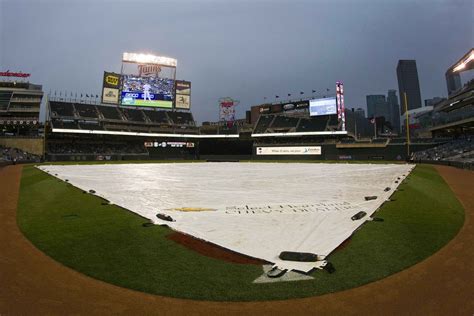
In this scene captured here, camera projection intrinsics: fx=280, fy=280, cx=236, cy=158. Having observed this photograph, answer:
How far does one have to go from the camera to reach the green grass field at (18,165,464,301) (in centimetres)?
420

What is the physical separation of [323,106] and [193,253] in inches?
2785

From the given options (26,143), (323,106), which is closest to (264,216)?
(323,106)

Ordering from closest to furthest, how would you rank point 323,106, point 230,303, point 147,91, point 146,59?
point 230,303
point 323,106
point 147,91
point 146,59

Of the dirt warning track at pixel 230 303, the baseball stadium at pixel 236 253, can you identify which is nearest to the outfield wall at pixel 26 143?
the baseball stadium at pixel 236 253

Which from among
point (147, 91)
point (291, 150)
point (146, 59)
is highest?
point (146, 59)

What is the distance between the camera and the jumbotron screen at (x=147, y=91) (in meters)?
73.1

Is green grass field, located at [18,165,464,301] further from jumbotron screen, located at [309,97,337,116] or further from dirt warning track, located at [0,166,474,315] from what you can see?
jumbotron screen, located at [309,97,337,116]

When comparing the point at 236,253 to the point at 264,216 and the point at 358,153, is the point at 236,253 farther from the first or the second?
the point at 358,153

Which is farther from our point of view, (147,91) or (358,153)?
(147,91)

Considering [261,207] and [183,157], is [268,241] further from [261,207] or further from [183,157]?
[183,157]

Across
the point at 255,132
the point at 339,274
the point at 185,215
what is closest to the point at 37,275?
the point at 185,215

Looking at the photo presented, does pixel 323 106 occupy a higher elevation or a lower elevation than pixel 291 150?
higher

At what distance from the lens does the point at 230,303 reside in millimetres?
3828

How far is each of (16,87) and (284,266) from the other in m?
102
